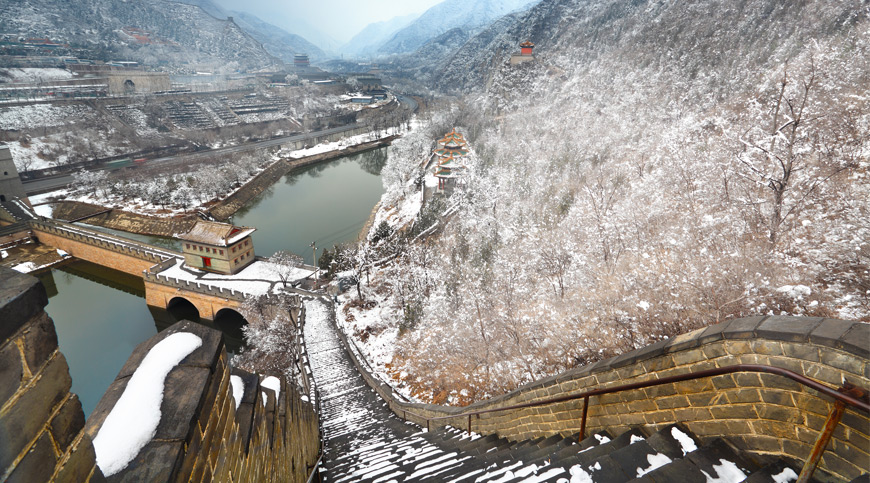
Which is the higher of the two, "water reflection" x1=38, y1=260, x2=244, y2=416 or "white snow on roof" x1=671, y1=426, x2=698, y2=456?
"white snow on roof" x1=671, y1=426, x2=698, y2=456

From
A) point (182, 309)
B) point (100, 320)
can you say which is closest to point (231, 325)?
point (182, 309)

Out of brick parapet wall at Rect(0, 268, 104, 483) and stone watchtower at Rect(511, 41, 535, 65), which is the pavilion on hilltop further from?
brick parapet wall at Rect(0, 268, 104, 483)

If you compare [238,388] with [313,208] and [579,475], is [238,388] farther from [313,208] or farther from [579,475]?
[313,208]

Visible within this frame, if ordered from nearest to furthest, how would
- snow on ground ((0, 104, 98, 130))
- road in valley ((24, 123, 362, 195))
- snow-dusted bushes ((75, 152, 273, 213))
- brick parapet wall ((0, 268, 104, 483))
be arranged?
brick parapet wall ((0, 268, 104, 483)) < snow-dusted bushes ((75, 152, 273, 213)) < road in valley ((24, 123, 362, 195)) < snow on ground ((0, 104, 98, 130))

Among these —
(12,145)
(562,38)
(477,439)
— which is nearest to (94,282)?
(12,145)

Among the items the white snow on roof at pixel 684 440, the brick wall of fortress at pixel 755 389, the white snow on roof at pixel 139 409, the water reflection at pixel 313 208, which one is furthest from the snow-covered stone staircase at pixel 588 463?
the water reflection at pixel 313 208

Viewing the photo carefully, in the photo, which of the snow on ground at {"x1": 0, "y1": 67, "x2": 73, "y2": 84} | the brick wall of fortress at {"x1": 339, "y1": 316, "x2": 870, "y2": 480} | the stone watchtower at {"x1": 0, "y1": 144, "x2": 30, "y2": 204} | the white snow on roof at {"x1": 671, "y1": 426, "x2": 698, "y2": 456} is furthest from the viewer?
the snow on ground at {"x1": 0, "y1": 67, "x2": 73, "y2": 84}

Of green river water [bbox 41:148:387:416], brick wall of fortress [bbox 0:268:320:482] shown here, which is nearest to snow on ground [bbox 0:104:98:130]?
green river water [bbox 41:148:387:416]
